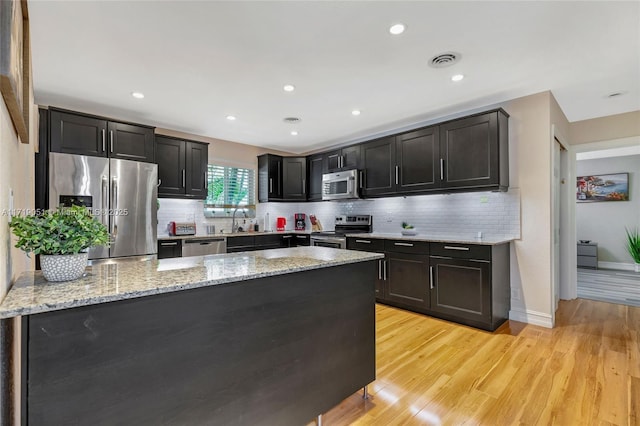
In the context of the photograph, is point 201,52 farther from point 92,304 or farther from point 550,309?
point 550,309

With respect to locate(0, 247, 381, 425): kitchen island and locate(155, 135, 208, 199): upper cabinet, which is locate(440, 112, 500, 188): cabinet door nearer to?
locate(0, 247, 381, 425): kitchen island

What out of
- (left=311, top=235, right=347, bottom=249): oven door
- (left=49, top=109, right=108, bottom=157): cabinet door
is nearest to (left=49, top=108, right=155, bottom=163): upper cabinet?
(left=49, top=109, right=108, bottom=157): cabinet door

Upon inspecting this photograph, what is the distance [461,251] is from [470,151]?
1196mm

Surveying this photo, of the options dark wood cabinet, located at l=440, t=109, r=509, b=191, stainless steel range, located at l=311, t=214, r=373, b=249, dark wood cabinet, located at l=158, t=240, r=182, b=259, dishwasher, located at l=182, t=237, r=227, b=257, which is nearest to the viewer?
dark wood cabinet, located at l=440, t=109, r=509, b=191

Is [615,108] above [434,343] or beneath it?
above

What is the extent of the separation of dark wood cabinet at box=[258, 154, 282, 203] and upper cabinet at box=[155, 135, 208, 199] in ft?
3.71

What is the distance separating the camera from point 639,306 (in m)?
4.00

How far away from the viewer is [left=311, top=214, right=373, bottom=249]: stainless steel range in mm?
4773

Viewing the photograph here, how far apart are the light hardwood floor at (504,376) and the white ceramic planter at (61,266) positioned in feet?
5.17

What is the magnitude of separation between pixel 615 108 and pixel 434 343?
3715 millimetres

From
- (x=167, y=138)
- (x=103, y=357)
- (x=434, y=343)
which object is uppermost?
(x=167, y=138)

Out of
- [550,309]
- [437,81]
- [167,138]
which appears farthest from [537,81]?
[167,138]

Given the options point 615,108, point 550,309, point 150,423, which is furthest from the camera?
point 615,108

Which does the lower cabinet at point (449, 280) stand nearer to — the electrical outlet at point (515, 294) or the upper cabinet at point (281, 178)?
the electrical outlet at point (515, 294)
